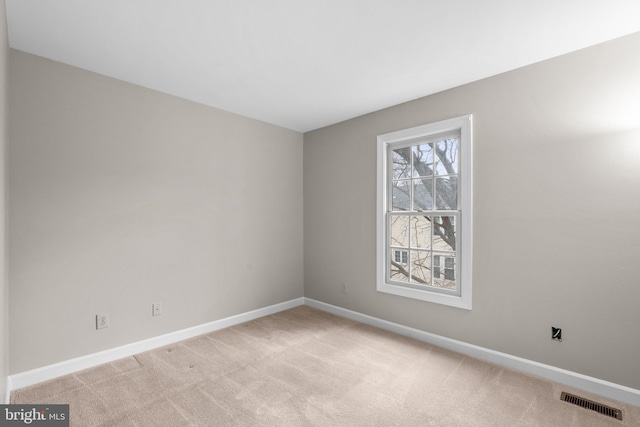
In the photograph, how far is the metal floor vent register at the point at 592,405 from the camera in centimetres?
205

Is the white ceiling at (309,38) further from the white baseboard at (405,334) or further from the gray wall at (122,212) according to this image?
the white baseboard at (405,334)

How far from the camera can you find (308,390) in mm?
2332

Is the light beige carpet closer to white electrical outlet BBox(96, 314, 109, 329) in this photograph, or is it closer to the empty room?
the empty room

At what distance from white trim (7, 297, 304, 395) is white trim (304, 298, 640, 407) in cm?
160

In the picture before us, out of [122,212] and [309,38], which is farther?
[122,212]

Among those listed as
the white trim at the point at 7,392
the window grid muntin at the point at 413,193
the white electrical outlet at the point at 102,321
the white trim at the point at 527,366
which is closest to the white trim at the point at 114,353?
the white trim at the point at 7,392

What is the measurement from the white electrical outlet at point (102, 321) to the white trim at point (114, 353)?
0.22 metres

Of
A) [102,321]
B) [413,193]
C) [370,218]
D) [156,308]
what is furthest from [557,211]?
[102,321]

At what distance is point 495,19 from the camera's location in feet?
6.47

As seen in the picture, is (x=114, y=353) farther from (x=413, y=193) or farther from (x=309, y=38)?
(x=413, y=193)

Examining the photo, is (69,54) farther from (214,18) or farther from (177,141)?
(214,18)

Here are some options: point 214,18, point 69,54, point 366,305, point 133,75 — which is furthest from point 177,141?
point 366,305

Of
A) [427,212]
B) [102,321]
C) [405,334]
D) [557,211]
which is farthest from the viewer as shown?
[405,334]

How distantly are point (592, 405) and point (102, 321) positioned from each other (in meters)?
3.88
